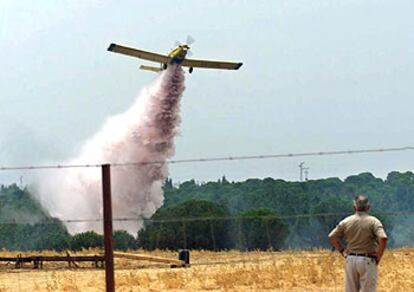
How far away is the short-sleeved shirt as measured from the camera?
1034 cm

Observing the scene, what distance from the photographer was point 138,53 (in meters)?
44.3

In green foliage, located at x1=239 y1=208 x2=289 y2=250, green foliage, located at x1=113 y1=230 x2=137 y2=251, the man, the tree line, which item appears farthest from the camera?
green foliage, located at x1=113 y1=230 x2=137 y2=251

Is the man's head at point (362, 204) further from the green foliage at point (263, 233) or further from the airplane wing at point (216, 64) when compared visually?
the airplane wing at point (216, 64)

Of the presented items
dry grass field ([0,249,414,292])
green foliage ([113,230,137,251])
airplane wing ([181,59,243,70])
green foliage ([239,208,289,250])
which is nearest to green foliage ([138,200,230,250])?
green foliage ([113,230,137,251])

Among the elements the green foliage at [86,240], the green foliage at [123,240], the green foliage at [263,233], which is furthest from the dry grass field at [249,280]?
the green foliage at [123,240]

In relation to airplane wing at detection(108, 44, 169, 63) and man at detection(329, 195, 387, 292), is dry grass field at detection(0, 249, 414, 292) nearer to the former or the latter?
man at detection(329, 195, 387, 292)

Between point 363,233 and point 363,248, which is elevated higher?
point 363,233

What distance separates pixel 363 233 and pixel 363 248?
0.64 feet

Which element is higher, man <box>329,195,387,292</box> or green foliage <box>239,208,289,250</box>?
green foliage <box>239,208,289,250</box>

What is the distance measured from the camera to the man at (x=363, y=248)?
1033 cm

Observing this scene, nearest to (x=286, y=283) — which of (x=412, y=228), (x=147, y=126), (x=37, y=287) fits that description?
(x=37, y=287)

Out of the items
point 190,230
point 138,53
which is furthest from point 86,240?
point 138,53

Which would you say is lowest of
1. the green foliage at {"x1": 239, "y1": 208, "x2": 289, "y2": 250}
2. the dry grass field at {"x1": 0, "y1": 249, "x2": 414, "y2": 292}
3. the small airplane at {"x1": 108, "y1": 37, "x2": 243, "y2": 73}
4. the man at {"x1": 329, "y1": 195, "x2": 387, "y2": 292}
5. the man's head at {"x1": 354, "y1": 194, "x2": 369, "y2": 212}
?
the dry grass field at {"x1": 0, "y1": 249, "x2": 414, "y2": 292}

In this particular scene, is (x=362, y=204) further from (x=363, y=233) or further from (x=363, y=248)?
(x=363, y=248)
